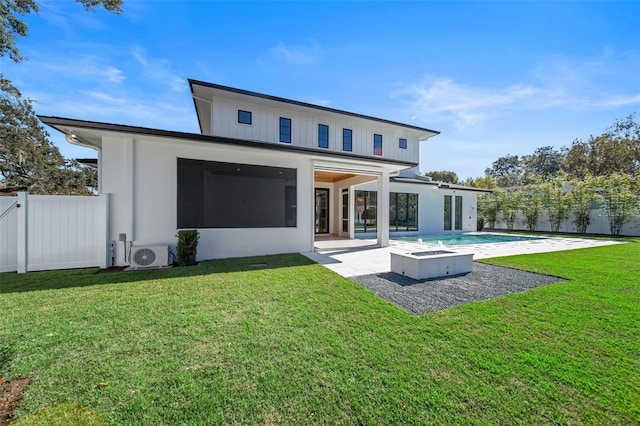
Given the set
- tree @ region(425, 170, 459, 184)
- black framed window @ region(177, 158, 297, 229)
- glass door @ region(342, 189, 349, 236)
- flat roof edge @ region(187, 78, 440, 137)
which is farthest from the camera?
tree @ region(425, 170, 459, 184)

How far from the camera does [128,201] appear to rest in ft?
21.0

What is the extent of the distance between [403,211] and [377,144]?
14.4 feet

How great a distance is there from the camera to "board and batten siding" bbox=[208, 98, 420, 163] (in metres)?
11.1

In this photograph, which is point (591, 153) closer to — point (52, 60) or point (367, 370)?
point (367, 370)

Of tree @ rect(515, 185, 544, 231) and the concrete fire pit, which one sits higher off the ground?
tree @ rect(515, 185, 544, 231)

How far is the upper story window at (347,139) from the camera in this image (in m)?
14.0

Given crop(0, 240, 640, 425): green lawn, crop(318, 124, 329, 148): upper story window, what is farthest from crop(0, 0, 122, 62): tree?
crop(318, 124, 329, 148): upper story window

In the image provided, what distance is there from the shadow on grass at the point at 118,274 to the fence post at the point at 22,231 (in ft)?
0.77

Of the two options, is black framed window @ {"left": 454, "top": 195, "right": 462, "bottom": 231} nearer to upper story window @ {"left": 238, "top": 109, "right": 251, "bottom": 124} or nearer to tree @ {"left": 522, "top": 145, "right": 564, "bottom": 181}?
upper story window @ {"left": 238, "top": 109, "right": 251, "bottom": 124}

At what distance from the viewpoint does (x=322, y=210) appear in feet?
46.2

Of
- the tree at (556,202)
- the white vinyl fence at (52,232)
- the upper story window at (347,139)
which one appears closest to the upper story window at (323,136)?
the upper story window at (347,139)

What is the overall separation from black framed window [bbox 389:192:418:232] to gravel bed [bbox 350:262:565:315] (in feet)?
29.2

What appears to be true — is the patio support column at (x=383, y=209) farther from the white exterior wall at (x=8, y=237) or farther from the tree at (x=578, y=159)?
the tree at (x=578, y=159)

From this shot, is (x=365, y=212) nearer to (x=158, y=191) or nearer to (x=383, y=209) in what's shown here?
(x=383, y=209)
